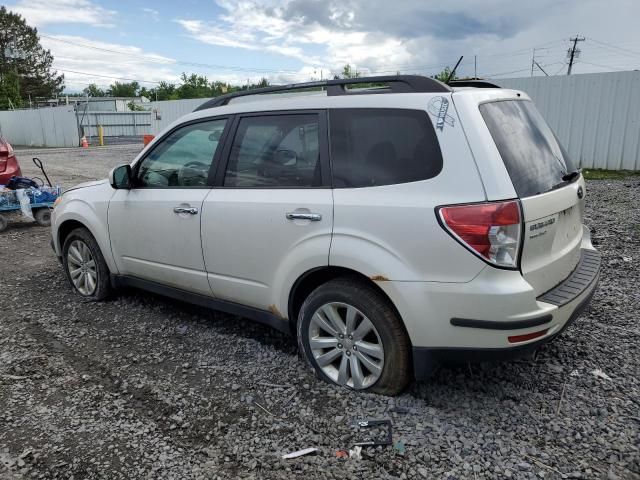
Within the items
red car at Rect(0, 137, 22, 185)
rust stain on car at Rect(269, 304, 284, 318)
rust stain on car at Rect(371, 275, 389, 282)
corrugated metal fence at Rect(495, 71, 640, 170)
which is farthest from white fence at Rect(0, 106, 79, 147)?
rust stain on car at Rect(371, 275, 389, 282)

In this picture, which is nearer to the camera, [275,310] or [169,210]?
[275,310]

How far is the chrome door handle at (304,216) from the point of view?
324 centimetres

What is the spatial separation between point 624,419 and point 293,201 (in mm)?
2255

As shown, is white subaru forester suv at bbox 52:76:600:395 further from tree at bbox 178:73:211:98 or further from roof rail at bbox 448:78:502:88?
tree at bbox 178:73:211:98

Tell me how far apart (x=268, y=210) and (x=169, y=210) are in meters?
1.04

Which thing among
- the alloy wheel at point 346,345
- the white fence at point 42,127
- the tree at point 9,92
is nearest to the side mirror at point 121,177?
the alloy wheel at point 346,345

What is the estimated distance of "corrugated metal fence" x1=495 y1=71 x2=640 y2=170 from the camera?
12.6 metres

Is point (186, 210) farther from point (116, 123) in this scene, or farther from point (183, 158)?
point (116, 123)

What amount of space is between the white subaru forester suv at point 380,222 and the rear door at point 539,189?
1 cm

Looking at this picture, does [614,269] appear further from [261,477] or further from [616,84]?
[616,84]

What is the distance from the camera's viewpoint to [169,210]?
4121 millimetres

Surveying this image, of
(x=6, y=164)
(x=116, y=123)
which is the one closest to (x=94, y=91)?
(x=116, y=123)

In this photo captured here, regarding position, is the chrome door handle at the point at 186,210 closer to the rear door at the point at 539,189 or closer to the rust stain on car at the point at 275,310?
the rust stain on car at the point at 275,310

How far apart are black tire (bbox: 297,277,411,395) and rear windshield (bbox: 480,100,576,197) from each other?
961mm
